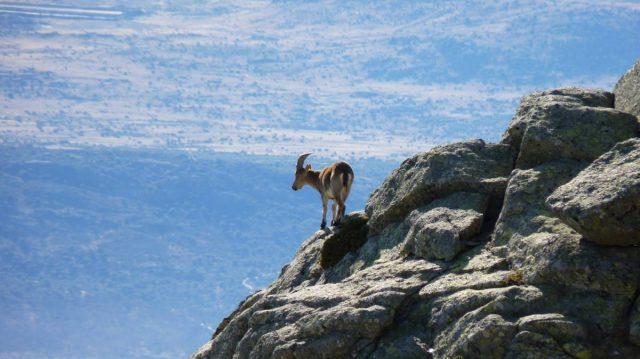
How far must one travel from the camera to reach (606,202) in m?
22.9

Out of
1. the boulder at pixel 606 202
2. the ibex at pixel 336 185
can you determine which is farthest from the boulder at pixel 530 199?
the ibex at pixel 336 185

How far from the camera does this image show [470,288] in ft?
83.1

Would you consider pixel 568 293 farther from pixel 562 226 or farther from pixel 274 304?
pixel 274 304

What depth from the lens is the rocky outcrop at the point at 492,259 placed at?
2303 cm

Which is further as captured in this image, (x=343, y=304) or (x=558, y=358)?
(x=343, y=304)

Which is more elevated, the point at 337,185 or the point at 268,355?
the point at 337,185

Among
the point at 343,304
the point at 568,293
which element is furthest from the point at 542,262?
the point at 343,304

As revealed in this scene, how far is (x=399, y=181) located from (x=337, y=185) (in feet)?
21.1

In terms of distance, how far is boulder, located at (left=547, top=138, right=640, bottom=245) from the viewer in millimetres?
22797

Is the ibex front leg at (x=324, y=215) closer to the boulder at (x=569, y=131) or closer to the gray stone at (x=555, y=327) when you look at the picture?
the boulder at (x=569, y=131)

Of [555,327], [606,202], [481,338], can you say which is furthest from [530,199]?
[555,327]

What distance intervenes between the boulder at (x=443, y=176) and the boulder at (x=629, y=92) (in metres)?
3.07

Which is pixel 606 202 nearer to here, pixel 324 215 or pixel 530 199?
pixel 530 199

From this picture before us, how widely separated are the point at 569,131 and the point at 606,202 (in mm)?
5405
